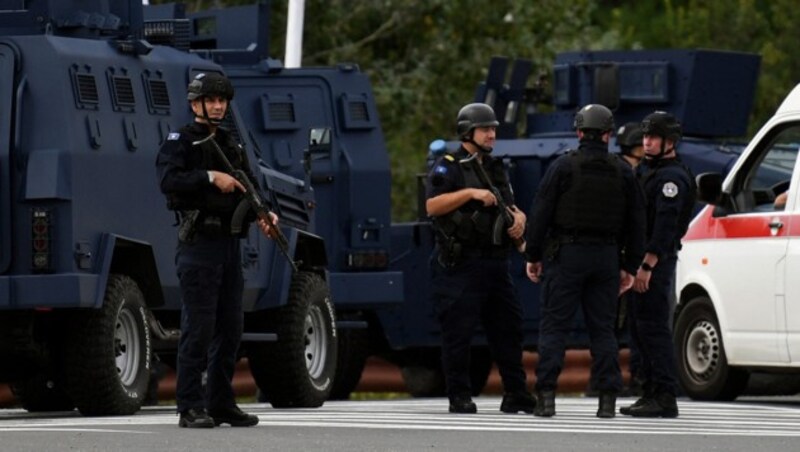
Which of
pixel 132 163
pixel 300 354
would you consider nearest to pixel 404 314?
pixel 300 354

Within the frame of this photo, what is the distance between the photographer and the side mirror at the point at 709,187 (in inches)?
789

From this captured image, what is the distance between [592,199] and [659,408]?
5.05ft

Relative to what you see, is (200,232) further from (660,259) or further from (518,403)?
(660,259)

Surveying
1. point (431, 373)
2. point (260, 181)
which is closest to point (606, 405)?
point (260, 181)

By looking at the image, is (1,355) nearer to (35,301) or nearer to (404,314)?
(35,301)

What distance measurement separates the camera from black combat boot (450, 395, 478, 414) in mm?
18109

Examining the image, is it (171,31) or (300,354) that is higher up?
(171,31)

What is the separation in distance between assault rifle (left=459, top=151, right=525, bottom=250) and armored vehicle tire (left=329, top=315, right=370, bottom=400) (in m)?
6.11

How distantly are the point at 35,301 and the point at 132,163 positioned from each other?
5.05ft

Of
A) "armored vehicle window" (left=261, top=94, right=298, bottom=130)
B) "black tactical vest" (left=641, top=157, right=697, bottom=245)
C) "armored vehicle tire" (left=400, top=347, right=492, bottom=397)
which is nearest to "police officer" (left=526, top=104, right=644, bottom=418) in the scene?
"black tactical vest" (left=641, top=157, right=697, bottom=245)

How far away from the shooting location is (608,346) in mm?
17484

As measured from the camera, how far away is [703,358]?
70.2 ft

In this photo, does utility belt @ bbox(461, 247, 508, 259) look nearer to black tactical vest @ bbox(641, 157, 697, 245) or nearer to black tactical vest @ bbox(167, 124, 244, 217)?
black tactical vest @ bbox(641, 157, 697, 245)

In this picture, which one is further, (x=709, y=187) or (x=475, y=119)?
(x=709, y=187)
